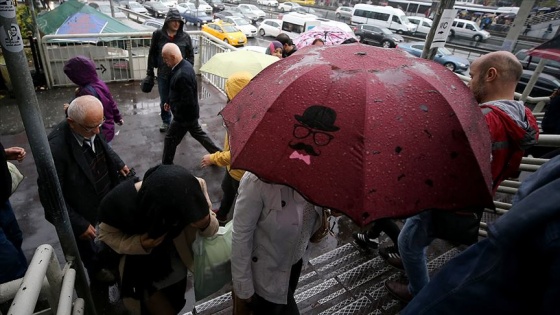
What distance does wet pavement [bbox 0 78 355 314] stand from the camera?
3.90 m

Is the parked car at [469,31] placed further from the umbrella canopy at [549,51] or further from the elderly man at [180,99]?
the elderly man at [180,99]

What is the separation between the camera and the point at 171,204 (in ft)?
6.11

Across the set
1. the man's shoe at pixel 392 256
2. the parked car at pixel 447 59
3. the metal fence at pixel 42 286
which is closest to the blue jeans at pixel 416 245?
the man's shoe at pixel 392 256

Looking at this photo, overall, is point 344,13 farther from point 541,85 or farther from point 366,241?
point 366,241

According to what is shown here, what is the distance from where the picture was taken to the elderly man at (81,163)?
2641 mm

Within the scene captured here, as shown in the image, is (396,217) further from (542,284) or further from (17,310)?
(17,310)

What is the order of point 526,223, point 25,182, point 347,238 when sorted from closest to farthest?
1. point 526,223
2. point 347,238
3. point 25,182

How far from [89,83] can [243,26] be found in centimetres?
2600

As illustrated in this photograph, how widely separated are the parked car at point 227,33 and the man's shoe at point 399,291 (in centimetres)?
2314

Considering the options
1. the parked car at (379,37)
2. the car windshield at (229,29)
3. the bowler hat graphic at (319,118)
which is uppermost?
the bowler hat graphic at (319,118)

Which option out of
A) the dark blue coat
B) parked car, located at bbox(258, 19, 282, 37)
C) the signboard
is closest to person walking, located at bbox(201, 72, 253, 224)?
the dark blue coat

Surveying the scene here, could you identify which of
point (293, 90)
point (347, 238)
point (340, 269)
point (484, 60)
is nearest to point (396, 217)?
point (293, 90)

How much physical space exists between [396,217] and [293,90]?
0.73 meters

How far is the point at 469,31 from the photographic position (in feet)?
103
